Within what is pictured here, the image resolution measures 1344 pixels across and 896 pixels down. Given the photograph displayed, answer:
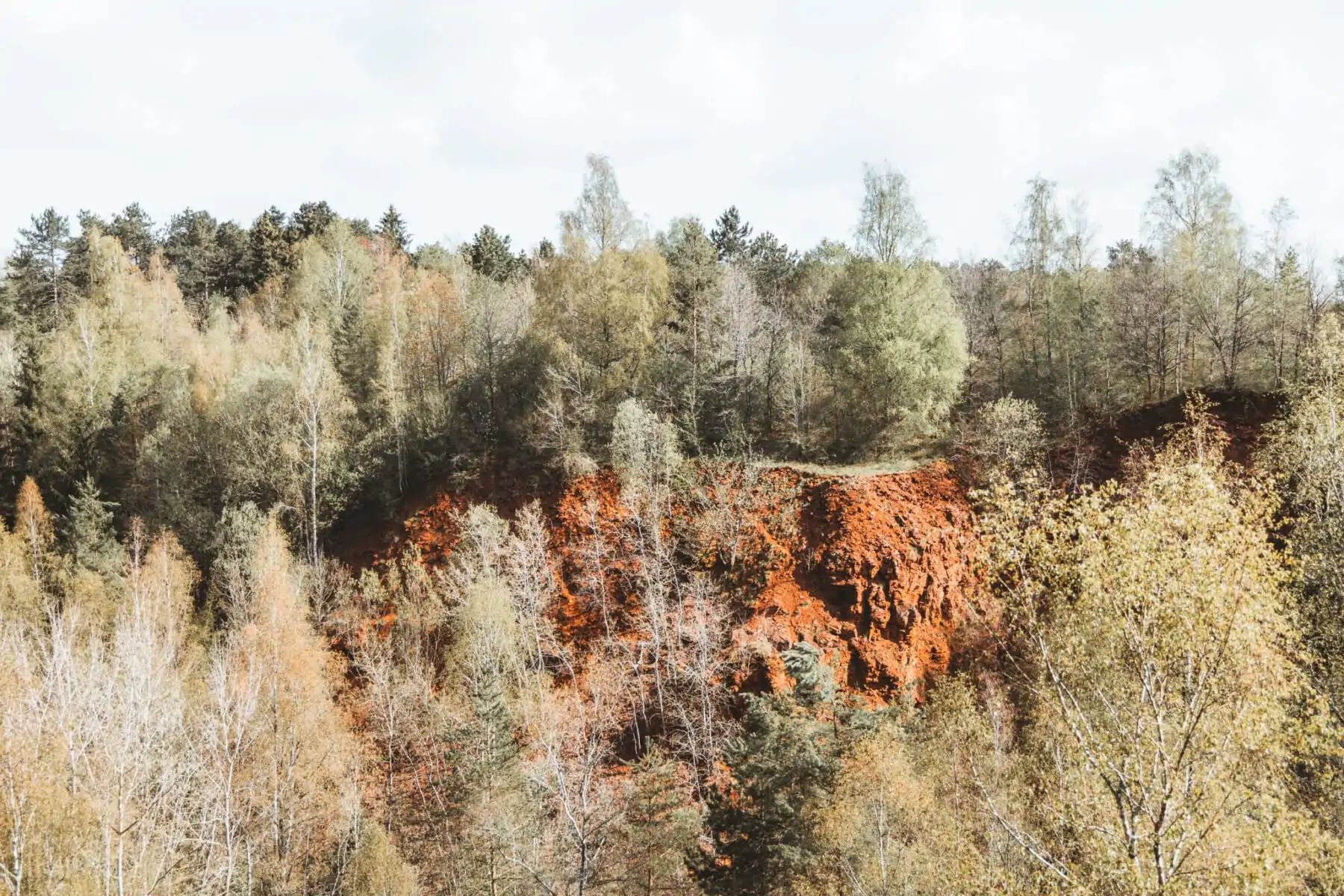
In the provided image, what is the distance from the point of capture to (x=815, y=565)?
3259 centimetres

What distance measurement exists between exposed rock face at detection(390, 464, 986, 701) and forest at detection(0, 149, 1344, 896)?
195mm

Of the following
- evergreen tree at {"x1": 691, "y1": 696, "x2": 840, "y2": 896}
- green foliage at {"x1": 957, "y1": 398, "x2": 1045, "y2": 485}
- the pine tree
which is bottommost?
the pine tree

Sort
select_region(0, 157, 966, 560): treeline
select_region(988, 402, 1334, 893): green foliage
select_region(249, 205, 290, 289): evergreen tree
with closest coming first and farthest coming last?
select_region(988, 402, 1334, 893): green foliage, select_region(0, 157, 966, 560): treeline, select_region(249, 205, 290, 289): evergreen tree

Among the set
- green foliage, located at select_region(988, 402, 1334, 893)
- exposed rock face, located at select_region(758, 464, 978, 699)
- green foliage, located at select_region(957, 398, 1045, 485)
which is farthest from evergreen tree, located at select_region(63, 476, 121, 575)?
green foliage, located at select_region(957, 398, 1045, 485)

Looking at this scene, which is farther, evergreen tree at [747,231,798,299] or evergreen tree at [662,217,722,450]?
evergreen tree at [747,231,798,299]

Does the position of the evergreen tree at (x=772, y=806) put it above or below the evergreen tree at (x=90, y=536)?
below

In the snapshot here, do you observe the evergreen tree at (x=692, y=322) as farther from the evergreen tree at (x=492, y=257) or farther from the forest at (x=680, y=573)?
the evergreen tree at (x=492, y=257)

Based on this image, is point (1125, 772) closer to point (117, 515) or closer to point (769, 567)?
point (769, 567)

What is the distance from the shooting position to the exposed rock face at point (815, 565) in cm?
3080

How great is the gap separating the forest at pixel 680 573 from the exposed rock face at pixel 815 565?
19 cm

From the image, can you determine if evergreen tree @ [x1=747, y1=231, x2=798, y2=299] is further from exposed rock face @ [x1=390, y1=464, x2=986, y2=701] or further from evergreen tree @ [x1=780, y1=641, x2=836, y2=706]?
evergreen tree @ [x1=780, y1=641, x2=836, y2=706]

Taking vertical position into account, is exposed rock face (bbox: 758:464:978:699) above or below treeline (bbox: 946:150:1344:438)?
below

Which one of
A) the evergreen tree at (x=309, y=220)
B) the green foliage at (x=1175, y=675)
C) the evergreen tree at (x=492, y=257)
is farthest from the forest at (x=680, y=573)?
the evergreen tree at (x=309, y=220)

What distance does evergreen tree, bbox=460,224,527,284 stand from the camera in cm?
6103
